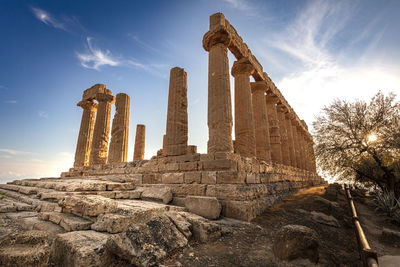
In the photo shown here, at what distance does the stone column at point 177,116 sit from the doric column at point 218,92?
1.52 metres

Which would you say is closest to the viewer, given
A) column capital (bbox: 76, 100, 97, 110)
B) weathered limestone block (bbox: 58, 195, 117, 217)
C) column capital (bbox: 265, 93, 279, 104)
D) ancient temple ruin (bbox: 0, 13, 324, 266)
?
ancient temple ruin (bbox: 0, 13, 324, 266)

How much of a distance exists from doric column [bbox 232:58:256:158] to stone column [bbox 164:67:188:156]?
113 inches

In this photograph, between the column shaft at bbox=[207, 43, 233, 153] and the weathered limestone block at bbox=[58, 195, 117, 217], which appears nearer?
the weathered limestone block at bbox=[58, 195, 117, 217]

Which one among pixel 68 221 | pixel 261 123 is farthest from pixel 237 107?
pixel 68 221

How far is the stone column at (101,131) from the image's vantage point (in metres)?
12.9

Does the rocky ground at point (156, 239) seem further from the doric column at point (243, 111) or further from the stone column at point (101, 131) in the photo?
the stone column at point (101, 131)

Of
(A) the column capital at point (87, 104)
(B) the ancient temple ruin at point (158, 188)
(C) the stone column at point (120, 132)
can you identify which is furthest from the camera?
(A) the column capital at point (87, 104)

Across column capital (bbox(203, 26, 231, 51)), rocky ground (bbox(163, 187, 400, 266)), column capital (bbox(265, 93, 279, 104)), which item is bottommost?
rocky ground (bbox(163, 187, 400, 266))

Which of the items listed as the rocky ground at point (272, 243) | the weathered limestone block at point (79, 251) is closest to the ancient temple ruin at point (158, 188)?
the weathered limestone block at point (79, 251)

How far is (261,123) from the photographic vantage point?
12.3 m

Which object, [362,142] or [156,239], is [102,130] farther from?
[362,142]

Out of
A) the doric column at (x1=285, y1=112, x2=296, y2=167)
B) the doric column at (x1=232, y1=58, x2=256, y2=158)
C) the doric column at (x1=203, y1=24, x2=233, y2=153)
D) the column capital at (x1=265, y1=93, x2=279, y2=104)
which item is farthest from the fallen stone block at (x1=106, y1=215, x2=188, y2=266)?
the doric column at (x1=285, y1=112, x2=296, y2=167)

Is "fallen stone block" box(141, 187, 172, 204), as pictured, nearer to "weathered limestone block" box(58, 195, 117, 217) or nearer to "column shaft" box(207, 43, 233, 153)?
"weathered limestone block" box(58, 195, 117, 217)

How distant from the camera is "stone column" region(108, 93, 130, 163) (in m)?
12.2
